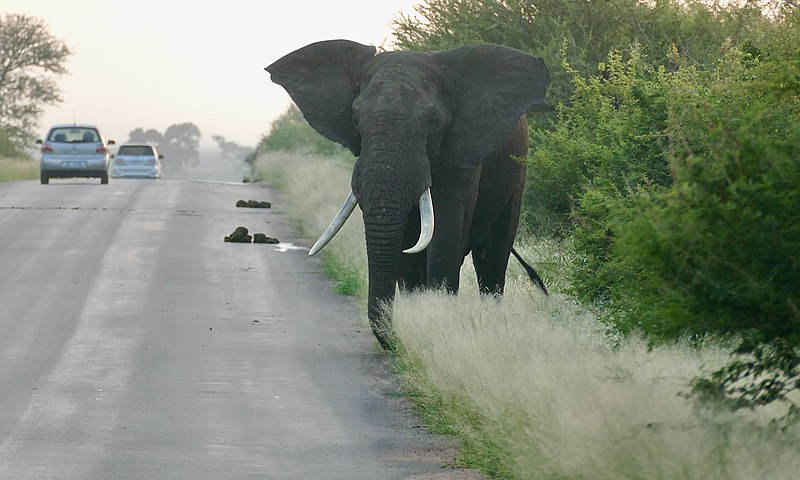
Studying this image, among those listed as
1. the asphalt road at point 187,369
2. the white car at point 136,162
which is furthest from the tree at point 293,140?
the asphalt road at point 187,369

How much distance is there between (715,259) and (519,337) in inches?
142

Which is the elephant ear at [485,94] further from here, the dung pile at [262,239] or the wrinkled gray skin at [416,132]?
the dung pile at [262,239]

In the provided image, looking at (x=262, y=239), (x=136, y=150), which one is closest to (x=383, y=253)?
(x=262, y=239)

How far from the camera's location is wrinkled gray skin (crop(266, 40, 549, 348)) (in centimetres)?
1215

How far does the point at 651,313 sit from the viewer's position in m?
8.87

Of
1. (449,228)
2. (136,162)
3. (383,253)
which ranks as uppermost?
(449,228)

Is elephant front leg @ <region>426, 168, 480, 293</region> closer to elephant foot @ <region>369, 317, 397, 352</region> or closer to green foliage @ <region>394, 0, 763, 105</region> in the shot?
elephant foot @ <region>369, 317, 397, 352</region>

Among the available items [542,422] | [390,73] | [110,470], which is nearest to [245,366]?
[390,73]

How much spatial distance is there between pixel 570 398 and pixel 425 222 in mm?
4831

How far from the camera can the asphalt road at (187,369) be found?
900 centimetres

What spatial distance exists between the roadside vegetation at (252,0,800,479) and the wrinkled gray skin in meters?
0.59

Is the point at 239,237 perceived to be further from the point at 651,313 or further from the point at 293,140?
the point at 293,140

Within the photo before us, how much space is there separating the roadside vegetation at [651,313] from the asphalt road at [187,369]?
603mm

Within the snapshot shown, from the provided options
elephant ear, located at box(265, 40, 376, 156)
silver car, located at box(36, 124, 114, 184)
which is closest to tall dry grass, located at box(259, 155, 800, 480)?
elephant ear, located at box(265, 40, 376, 156)
